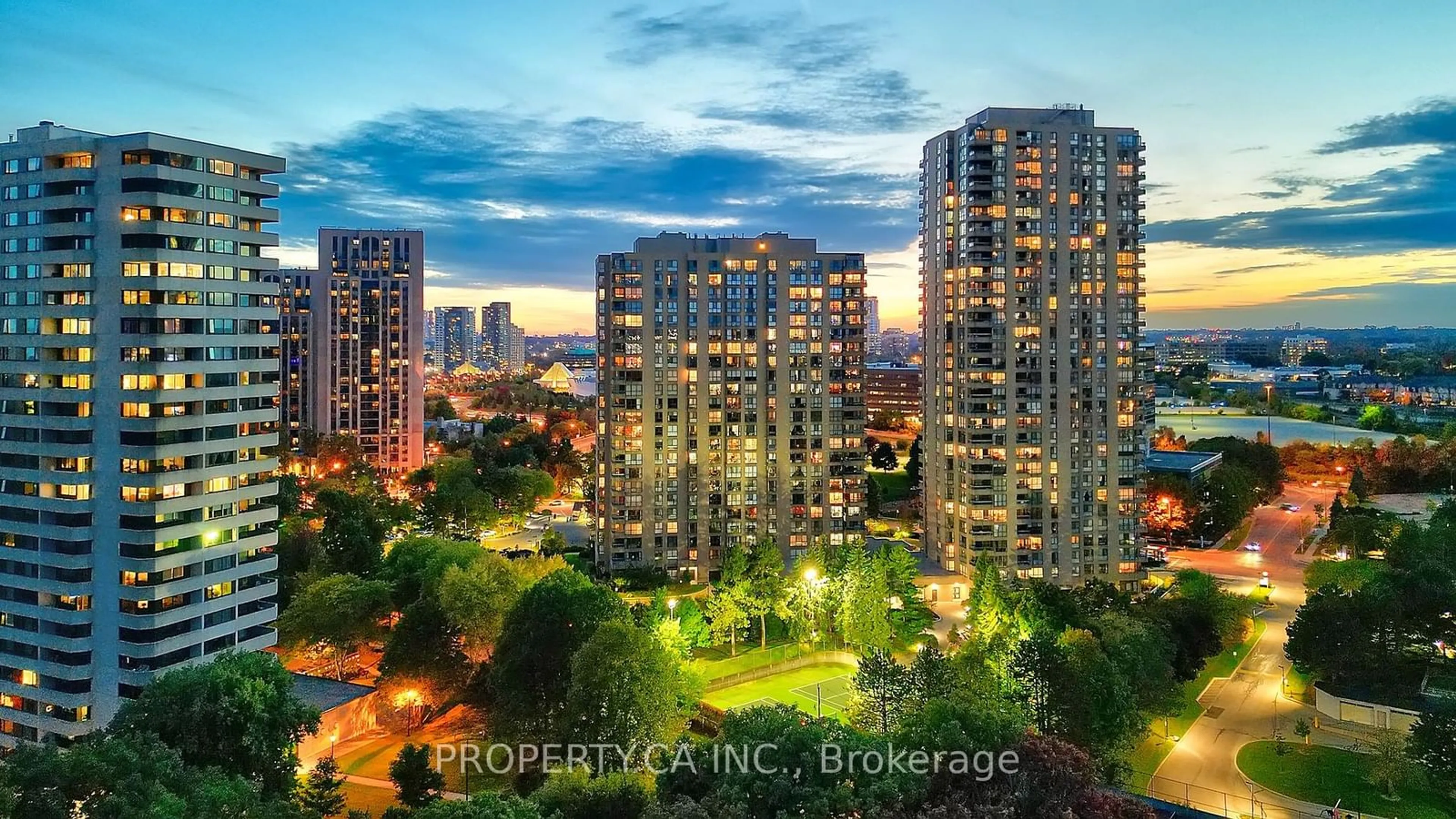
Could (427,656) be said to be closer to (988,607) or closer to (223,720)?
(223,720)

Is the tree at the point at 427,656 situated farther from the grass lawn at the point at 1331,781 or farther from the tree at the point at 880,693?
the grass lawn at the point at 1331,781

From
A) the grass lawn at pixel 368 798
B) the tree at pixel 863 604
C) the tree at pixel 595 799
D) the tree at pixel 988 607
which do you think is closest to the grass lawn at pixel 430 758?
the grass lawn at pixel 368 798

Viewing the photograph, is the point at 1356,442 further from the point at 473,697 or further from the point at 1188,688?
the point at 473,697

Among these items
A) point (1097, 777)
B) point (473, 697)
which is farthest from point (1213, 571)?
point (473, 697)

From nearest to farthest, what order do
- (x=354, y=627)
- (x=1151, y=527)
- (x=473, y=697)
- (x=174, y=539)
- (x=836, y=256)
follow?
(x=174, y=539)
(x=473, y=697)
(x=354, y=627)
(x=836, y=256)
(x=1151, y=527)

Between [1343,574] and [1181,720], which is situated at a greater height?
[1343,574]

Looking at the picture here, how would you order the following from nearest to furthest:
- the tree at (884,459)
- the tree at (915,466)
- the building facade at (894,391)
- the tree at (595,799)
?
the tree at (595,799) < the tree at (915,466) < the tree at (884,459) < the building facade at (894,391)

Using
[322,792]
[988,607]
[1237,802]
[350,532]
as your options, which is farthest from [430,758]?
[1237,802]
